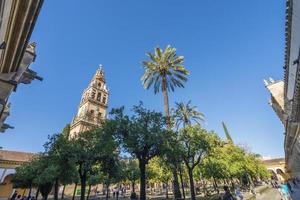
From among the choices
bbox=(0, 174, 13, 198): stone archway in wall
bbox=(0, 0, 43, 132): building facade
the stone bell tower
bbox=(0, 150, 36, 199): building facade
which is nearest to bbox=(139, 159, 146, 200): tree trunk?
bbox=(0, 0, 43, 132): building facade

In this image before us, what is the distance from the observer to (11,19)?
5004mm

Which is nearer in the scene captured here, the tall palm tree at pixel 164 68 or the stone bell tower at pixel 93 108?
the tall palm tree at pixel 164 68

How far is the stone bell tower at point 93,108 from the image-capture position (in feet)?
162

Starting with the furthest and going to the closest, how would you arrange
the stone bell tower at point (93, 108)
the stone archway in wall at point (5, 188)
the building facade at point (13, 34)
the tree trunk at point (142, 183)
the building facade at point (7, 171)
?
the stone bell tower at point (93, 108), the stone archway in wall at point (5, 188), the building facade at point (7, 171), the tree trunk at point (142, 183), the building facade at point (13, 34)

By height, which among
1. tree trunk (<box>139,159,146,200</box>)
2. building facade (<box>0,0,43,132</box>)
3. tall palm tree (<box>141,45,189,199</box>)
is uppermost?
tall palm tree (<box>141,45,189,199</box>)

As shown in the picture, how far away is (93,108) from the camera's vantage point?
52938mm

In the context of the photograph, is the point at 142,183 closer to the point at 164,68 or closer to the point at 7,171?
the point at 164,68

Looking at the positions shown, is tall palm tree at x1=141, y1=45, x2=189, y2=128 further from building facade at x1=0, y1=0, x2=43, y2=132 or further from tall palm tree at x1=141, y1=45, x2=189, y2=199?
building facade at x1=0, y1=0, x2=43, y2=132

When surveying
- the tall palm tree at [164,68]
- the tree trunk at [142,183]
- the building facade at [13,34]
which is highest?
the tall palm tree at [164,68]

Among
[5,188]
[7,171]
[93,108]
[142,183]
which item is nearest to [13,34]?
[142,183]

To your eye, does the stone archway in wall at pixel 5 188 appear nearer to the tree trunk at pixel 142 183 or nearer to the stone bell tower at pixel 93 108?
the stone bell tower at pixel 93 108

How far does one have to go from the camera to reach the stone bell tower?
162ft

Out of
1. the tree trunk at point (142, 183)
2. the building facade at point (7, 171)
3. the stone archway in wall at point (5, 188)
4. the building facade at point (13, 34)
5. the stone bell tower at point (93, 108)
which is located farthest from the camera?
the stone bell tower at point (93, 108)

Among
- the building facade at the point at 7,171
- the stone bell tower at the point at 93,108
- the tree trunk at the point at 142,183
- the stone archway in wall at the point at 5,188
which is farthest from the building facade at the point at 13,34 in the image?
the stone archway in wall at the point at 5,188
